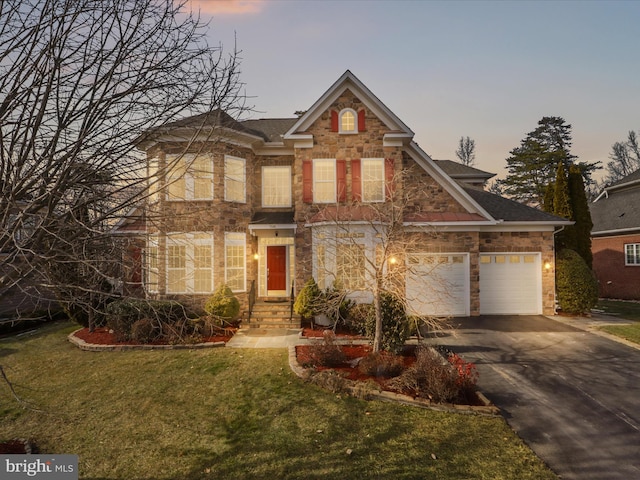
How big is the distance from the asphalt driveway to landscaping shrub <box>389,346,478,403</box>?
75cm

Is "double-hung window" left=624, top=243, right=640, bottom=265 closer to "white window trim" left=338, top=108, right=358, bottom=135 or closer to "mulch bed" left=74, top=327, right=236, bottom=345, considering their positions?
"white window trim" left=338, top=108, right=358, bottom=135

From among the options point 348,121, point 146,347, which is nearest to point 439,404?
point 146,347

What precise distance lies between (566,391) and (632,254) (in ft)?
63.6

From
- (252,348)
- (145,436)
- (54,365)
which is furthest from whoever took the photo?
(252,348)

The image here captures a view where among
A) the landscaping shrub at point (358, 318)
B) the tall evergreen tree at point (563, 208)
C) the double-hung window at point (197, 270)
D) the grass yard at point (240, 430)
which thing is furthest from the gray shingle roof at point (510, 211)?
the double-hung window at point (197, 270)

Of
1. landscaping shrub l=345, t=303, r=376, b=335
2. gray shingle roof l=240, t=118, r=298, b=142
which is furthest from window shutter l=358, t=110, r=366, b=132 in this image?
landscaping shrub l=345, t=303, r=376, b=335

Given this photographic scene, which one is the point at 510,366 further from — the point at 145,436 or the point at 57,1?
the point at 57,1

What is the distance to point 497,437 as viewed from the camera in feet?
18.2

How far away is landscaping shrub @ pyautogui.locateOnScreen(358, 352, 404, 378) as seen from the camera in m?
7.78

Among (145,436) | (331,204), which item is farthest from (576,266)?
(145,436)

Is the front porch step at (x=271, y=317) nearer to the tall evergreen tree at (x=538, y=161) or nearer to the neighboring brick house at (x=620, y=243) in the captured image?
the neighboring brick house at (x=620, y=243)

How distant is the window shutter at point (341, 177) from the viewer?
14062 millimetres

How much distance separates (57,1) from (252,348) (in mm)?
9064

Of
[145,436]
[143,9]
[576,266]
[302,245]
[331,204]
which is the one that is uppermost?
[143,9]
